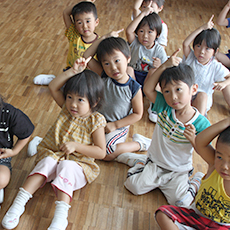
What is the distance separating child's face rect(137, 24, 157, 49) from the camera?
6.00 feet

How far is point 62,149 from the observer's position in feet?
3.83

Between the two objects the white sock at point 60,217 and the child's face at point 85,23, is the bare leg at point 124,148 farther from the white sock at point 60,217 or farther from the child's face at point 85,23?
the child's face at point 85,23

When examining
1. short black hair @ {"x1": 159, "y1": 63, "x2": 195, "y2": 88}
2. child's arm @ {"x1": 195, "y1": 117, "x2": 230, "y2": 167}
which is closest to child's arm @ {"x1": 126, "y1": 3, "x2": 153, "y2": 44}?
short black hair @ {"x1": 159, "y1": 63, "x2": 195, "y2": 88}

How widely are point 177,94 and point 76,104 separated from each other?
1.42ft

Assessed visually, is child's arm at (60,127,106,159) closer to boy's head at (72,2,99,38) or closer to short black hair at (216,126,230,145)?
short black hair at (216,126,230,145)

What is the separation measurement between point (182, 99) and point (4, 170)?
82 cm

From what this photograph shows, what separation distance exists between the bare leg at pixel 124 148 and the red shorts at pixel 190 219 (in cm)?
45

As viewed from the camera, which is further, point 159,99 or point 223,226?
point 159,99

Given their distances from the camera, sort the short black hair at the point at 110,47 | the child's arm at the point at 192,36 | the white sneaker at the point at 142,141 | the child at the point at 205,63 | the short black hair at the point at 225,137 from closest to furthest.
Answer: the short black hair at the point at 225,137 → the short black hair at the point at 110,47 → the white sneaker at the point at 142,141 → the child at the point at 205,63 → the child's arm at the point at 192,36

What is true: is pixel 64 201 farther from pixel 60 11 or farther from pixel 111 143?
pixel 60 11

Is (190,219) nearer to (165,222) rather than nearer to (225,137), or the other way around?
(165,222)

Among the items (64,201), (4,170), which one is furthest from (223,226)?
(4,170)

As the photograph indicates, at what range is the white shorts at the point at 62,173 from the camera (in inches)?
45.4

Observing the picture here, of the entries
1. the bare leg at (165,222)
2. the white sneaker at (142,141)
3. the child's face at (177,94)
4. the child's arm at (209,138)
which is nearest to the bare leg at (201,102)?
the white sneaker at (142,141)
